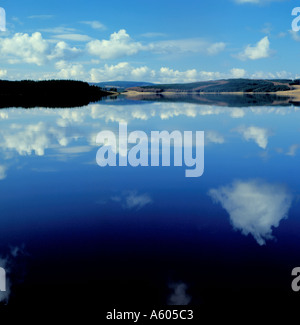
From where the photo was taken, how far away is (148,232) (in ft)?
29.4

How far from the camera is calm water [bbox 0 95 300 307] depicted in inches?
263

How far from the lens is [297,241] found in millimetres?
8523

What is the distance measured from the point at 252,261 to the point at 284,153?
1345 centimetres

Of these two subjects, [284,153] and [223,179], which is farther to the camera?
[284,153]

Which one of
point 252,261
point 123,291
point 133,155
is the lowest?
point 123,291

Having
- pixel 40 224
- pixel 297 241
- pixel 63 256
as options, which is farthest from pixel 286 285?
pixel 40 224

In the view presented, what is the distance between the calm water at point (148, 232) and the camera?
21.9ft

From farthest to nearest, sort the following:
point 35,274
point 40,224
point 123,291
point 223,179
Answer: point 223,179 < point 40,224 < point 35,274 < point 123,291
